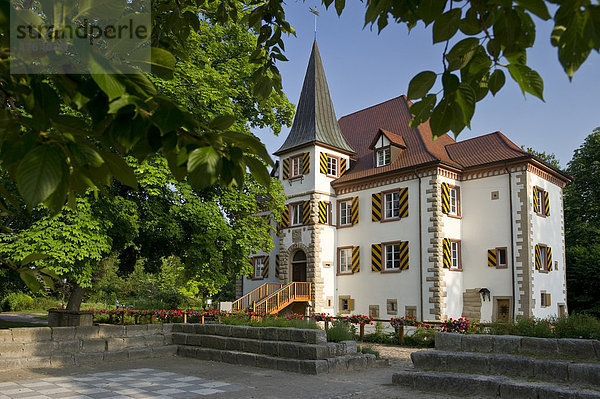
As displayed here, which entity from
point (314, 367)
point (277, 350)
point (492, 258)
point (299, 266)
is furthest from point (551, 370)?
point (299, 266)

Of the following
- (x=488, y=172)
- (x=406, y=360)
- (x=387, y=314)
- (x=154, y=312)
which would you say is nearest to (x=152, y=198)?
(x=154, y=312)

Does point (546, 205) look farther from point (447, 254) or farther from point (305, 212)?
point (305, 212)

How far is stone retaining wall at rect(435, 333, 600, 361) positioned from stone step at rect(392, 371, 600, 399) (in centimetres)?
137

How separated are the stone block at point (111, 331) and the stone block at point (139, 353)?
86cm

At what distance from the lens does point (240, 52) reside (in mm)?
19156

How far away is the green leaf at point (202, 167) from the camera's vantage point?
1.62 metres

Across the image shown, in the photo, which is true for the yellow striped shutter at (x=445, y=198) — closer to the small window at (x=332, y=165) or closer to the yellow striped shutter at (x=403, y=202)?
the yellow striped shutter at (x=403, y=202)

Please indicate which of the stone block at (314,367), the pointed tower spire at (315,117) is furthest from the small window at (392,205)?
the stone block at (314,367)

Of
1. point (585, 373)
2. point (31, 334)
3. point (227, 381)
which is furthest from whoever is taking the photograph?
point (31, 334)

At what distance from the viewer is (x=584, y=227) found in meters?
31.0

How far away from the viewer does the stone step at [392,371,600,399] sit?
712 centimetres

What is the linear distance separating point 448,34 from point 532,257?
2307 centimetres

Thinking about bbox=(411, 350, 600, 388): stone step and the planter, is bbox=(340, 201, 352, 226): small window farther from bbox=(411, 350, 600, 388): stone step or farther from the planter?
bbox=(411, 350, 600, 388): stone step

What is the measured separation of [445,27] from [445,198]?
23855mm
